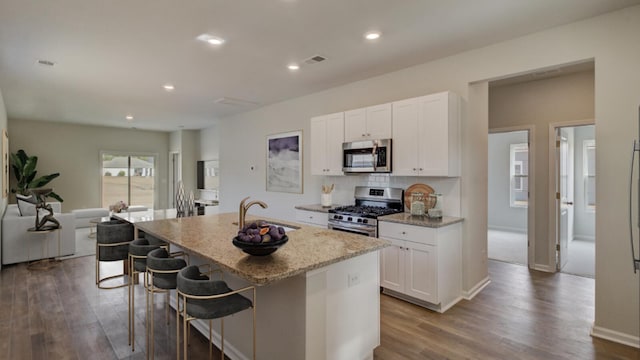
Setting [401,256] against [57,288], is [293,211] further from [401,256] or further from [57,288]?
[57,288]

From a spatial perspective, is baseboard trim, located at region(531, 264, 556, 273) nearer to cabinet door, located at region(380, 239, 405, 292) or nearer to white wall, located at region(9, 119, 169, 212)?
cabinet door, located at region(380, 239, 405, 292)

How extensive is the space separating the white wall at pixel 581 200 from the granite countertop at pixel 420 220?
4873 mm

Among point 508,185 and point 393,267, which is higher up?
point 508,185

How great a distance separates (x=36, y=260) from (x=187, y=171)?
5.01 metres

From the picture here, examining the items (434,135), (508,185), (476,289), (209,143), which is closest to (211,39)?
(434,135)

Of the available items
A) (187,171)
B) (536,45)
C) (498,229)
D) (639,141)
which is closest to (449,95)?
(536,45)

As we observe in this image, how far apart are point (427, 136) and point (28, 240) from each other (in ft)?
19.8

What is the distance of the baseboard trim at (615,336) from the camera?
8.43ft

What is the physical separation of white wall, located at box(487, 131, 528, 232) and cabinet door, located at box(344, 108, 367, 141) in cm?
527

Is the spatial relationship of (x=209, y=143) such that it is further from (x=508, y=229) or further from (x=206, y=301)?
(x=508, y=229)

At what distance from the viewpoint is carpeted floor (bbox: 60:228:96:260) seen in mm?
5547

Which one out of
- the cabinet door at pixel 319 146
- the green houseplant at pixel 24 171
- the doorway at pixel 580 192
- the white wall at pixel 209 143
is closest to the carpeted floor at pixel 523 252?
the doorway at pixel 580 192

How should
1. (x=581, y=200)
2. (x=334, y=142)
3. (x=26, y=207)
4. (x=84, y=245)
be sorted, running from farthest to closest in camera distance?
(x=581, y=200), (x=84, y=245), (x=26, y=207), (x=334, y=142)

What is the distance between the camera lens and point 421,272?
326cm
